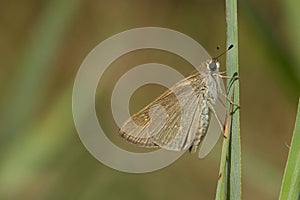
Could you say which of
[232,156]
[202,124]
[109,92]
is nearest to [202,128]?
[202,124]

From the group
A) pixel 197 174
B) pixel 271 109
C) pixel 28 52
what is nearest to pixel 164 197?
pixel 197 174

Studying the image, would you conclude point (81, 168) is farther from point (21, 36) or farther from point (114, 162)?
point (21, 36)

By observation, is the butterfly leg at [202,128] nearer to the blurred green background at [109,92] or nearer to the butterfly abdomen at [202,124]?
the butterfly abdomen at [202,124]

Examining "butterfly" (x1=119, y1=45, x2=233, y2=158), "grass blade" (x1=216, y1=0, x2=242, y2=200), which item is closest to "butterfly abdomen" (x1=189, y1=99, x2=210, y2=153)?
"butterfly" (x1=119, y1=45, x2=233, y2=158)

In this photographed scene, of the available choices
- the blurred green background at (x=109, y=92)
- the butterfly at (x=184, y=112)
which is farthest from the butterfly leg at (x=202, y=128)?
the blurred green background at (x=109, y=92)

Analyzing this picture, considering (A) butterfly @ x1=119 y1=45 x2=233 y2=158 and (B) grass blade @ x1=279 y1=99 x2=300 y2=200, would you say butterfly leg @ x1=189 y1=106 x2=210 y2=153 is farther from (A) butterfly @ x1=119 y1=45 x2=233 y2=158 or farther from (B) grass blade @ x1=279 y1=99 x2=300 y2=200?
(B) grass blade @ x1=279 y1=99 x2=300 y2=200

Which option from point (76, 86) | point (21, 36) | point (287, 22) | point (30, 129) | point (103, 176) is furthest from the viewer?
point (21, 36)
